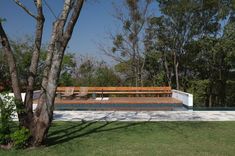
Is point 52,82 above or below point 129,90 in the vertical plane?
above

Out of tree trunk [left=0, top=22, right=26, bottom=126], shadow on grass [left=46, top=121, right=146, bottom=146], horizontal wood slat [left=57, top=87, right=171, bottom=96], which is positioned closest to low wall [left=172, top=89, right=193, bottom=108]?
horizontal wood slat [left=57, top=87, right=171, bottom=96]

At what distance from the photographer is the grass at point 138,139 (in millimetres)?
6074

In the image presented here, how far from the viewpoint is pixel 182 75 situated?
74.8 ft

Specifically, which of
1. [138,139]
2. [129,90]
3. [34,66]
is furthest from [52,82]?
[129,90]

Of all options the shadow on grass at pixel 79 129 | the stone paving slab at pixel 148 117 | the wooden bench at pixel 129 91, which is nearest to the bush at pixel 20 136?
the shadow on grass at pixel 79 129

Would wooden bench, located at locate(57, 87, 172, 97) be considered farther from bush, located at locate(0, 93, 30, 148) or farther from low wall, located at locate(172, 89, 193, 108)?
bush, located at locate(0, 93, 30, 148)

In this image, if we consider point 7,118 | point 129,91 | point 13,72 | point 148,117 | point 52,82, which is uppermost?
point 13,72

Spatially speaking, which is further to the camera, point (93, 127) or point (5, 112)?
point (93, 127)

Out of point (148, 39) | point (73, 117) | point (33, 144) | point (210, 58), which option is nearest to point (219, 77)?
point (210, 58)

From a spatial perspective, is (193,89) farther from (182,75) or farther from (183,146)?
(183,146)

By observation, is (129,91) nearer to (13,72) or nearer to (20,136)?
(13,72)

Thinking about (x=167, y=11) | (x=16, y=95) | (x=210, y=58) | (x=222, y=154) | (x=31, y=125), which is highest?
(x=167, y=11)

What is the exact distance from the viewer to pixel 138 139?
23.5ft

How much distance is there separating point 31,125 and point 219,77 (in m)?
18.1
